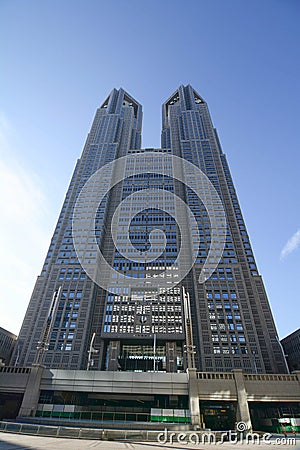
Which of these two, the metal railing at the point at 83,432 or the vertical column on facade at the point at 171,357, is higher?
the vertical column on facade at the point at 171,357

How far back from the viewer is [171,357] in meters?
79.4

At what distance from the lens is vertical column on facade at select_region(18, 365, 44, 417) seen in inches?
1560

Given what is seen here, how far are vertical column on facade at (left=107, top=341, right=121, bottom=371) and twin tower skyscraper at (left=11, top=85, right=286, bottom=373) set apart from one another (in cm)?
30

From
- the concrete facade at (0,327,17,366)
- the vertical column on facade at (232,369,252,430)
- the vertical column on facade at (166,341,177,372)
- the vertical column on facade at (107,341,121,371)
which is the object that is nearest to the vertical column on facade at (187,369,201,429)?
the vertical column on facade at (232,369,252,430)

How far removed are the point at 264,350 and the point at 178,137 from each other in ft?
387

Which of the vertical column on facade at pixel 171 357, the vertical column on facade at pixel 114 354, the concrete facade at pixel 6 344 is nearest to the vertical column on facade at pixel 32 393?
the vertical column on facade at pixel 114 354

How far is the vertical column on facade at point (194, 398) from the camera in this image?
37019mm

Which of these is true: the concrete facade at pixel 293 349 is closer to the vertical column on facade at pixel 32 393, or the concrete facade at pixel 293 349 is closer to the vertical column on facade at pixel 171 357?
the vertical column on facade at pixel 171 357

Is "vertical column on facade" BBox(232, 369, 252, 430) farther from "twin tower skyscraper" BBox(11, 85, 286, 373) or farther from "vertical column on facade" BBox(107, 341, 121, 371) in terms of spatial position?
"vertical column on facade" BBox(107, 341, 121, 371)

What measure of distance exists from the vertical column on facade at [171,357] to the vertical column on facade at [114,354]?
15.1m

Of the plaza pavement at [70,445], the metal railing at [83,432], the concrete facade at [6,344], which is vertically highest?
the concrete facade at [6,344]

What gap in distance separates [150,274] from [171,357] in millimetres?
28852

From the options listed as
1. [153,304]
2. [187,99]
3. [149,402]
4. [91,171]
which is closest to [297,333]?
[153,304]

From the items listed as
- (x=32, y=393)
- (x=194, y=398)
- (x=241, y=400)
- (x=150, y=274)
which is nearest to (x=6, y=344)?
(x=150, y=274)
